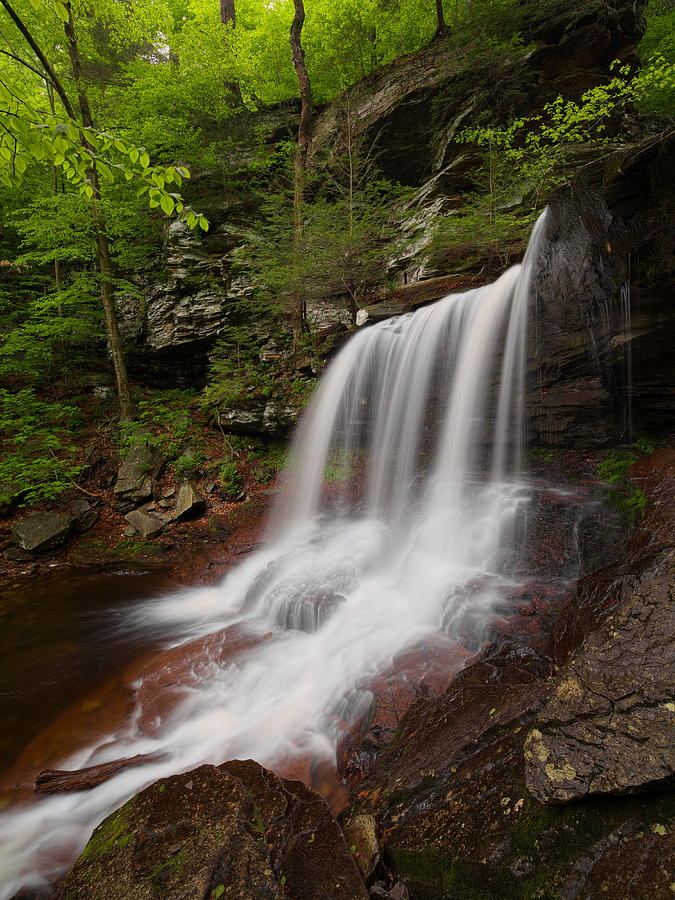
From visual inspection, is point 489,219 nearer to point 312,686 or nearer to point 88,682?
point 312,686

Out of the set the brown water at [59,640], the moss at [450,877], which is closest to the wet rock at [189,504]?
the brown water at [59,640]

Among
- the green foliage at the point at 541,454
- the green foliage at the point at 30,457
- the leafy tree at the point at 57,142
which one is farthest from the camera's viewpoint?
the green foliage at the point at 30,457

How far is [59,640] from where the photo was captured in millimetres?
5047

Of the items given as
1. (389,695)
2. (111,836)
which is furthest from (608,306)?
(111,836)

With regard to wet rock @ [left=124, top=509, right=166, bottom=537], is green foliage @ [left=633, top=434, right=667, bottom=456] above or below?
above

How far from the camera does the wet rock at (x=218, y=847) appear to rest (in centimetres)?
162

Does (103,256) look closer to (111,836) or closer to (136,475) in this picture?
(136,475)

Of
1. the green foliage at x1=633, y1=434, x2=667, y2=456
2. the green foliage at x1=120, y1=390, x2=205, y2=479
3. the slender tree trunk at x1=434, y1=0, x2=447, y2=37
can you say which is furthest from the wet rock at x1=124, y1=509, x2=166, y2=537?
the slender tree trunk at x1=434, y1=0, x2=447, y2=37

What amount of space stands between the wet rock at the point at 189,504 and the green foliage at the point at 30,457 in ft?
7.15

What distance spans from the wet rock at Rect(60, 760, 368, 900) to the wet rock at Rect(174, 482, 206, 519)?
6214 millimetres

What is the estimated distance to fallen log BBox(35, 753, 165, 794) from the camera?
3.04m

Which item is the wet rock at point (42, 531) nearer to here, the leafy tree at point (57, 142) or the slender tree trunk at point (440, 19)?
the leafy tree at point (57, 142)

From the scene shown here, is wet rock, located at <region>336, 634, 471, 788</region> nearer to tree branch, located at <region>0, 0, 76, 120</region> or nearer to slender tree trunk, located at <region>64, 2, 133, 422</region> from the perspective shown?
tree branch, located at <region>0, 0, 76, 120</region>

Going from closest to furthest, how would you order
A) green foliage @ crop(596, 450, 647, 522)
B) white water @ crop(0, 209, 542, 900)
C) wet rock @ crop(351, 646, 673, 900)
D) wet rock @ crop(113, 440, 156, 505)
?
wet rock @ crop(351, 646, 673, 900) → white water @ crop(0, 209, 542, 900) → green foliage @ crop(596, 450, 647, 522) → wet rock @ crop(113, 440, 156, 505)
